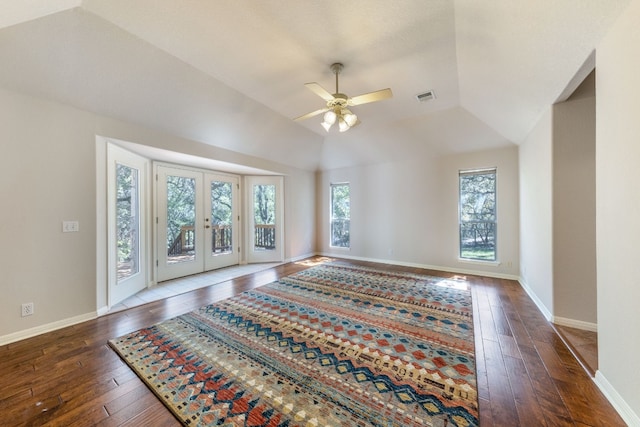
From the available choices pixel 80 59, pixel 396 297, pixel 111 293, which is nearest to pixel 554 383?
pixel 396 297

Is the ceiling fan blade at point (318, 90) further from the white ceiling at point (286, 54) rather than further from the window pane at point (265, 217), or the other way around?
the window pane at point (265, 217)

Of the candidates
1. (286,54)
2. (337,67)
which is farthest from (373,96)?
(286,54)

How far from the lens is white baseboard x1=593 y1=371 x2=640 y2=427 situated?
4.49ft

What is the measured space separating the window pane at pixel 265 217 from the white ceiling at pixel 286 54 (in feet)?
7.41

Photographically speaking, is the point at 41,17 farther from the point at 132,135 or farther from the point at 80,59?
the point at 132,135

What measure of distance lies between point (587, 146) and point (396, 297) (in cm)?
269

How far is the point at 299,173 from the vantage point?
249 inches

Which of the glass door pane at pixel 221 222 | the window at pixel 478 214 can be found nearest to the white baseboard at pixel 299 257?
the glass door pane at pixel 221 222

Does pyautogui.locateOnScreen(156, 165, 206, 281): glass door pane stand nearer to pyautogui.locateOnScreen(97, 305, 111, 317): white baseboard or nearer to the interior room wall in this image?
pyautogui.locateOnScreen(97, 305, 111, 317): white baseboard

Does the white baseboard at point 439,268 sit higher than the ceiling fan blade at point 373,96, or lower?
lower

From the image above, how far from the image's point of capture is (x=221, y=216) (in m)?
5.32

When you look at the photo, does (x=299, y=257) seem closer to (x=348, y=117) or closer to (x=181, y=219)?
(x=181, y=219)

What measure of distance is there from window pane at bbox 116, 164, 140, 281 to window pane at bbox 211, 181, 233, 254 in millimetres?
1453

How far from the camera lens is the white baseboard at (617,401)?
1.37 meters
